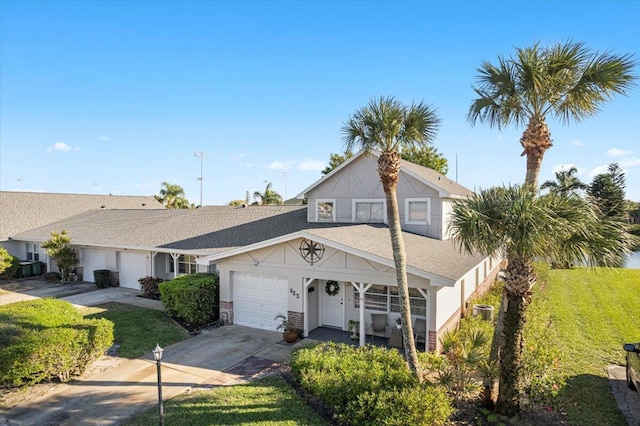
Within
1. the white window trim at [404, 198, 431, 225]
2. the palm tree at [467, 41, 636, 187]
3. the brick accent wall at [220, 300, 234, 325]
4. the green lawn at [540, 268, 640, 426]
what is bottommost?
the green lawn at [540, 268, 640, 426]

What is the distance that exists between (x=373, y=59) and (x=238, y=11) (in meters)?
5.99

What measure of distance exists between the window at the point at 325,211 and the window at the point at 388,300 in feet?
19.6

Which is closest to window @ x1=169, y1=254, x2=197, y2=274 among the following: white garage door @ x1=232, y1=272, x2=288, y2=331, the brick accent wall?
the brick accent wall

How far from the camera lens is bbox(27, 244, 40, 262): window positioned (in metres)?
27.1

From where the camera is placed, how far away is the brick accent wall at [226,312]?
15.0 m

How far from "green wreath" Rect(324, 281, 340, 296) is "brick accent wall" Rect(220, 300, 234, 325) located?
4065 mm

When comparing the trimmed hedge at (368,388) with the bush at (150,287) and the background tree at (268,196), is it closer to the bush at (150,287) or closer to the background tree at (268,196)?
the bush at (150,287)

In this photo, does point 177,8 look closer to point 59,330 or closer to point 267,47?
point 267,47

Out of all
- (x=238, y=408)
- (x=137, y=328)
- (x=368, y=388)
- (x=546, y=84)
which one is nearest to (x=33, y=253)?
(x=137, y=328)

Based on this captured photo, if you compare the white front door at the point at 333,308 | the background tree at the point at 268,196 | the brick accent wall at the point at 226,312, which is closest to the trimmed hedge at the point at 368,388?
the white front door at the point at 333,308

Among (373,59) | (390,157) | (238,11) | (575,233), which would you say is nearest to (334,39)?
(373,59)

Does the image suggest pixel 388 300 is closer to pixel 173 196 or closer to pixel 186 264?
pixel 186 264

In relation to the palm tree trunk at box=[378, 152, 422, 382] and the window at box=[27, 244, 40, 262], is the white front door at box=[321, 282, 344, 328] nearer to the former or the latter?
the palm tree trunk at box=[378, 152, 422, 382]

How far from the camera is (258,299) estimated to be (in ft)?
47.7
